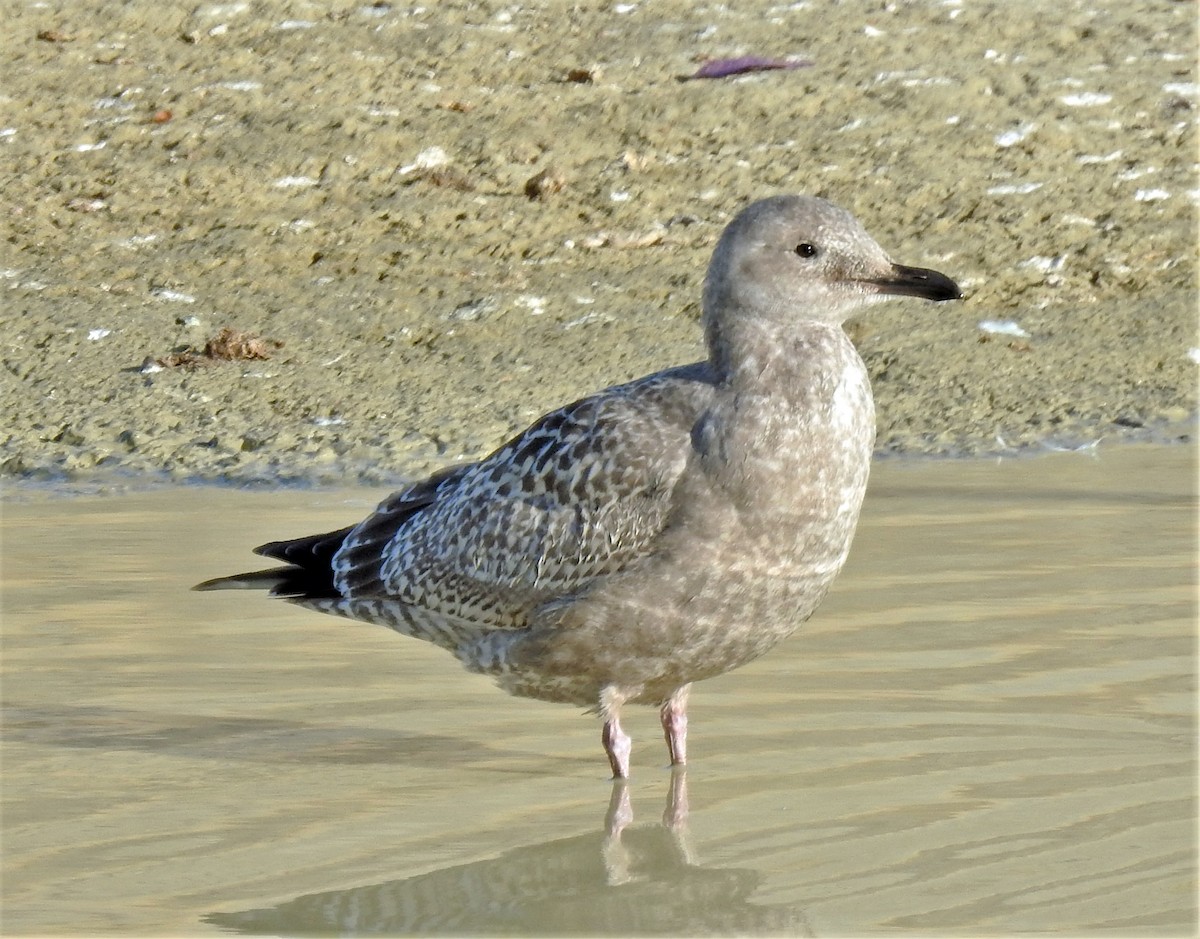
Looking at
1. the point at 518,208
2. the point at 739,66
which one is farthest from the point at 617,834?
the point at 739,66

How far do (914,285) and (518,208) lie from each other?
20.1ft

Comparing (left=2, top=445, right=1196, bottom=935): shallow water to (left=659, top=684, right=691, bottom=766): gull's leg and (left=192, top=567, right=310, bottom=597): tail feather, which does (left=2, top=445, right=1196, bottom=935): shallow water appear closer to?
(left=659, top=684, right=691, bottom=766): gull's leg

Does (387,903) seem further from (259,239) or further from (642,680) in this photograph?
(259,239)

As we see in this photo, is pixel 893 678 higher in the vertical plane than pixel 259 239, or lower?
lower

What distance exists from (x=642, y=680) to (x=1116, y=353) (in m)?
5.33

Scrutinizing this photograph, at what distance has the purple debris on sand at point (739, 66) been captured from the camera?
12.9m

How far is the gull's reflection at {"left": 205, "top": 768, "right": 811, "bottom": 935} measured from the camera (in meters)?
4.68

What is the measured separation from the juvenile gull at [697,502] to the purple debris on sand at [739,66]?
721 cm

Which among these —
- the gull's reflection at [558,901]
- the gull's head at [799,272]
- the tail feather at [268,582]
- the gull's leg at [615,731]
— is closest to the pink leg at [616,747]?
the gull's leg at [615,731]

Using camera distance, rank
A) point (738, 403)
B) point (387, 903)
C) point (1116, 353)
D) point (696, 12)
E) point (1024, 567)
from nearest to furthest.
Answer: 1. point (387, 903)
2. point (738, 403)
3. point (1024, 567)
4. point (1116, 353)
5. point (696, 12)

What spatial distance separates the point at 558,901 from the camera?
4.89 m

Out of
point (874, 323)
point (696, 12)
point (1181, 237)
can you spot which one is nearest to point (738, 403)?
point (874, 323)

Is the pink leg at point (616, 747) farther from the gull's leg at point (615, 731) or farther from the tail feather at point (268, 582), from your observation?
the tail feather at point (268, 582)

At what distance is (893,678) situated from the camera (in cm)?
642
